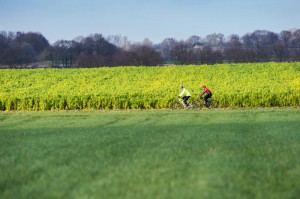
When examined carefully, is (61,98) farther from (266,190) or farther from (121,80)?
(266,190)

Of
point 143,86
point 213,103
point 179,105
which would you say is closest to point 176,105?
point 179,105

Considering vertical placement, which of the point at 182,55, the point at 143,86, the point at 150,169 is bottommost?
the point at 143,86

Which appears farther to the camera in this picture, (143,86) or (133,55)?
(133,55)

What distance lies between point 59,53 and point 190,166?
360 ft

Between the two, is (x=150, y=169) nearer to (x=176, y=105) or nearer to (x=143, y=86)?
(x=176, y=105)

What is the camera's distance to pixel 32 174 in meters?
6.68

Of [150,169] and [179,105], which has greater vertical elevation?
[150,169]

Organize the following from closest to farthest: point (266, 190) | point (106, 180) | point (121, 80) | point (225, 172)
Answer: point (266, 190), point (106, 180), point (225, 172), point (121, 80)

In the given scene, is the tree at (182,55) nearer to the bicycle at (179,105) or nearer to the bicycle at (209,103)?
the bicycle at (209,103)

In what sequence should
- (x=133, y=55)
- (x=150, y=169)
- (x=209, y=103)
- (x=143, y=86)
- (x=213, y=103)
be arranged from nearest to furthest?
(x=150, y=169) → (x=209, y=103) → (x=213, y=103) → (x=143, y=86) → (x=133, y=55)

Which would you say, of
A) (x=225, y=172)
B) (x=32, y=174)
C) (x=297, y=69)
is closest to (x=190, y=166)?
(x=225, y=172)

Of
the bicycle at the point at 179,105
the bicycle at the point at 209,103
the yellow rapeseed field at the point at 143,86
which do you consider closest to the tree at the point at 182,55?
the yellow rapeseed field at the point at 143,86

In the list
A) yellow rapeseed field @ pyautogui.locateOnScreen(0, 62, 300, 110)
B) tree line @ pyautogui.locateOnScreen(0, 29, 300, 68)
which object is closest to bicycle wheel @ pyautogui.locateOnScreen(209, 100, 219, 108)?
yellow rapeseed field @ pyautogui.locateOnScreen(0, 62, 300, 110)

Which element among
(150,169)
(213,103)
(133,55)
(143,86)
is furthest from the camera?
(133,55)
